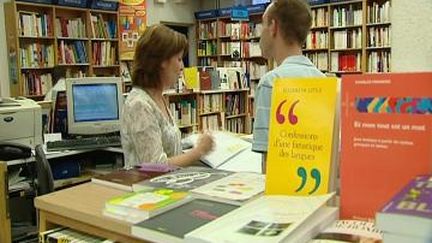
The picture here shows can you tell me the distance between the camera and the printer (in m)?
3.43

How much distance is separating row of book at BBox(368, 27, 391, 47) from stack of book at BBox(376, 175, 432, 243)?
22.4 feet

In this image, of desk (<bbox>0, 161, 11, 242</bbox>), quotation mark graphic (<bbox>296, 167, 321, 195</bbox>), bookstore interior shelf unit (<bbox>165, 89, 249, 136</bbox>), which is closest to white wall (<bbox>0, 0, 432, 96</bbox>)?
quotation mark graphic (<bbox>296, 167, 321, 195</bbox>)

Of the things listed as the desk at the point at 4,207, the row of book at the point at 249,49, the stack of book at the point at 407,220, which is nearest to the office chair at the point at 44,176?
the desk at the point at 4,207

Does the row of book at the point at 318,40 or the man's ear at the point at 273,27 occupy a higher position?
the row of book at the point at 318,40

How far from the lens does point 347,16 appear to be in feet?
23.8

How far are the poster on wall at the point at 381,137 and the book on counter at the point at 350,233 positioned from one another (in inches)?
1.8

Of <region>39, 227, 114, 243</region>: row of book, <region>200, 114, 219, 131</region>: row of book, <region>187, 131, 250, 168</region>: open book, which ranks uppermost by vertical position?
<region>187, 131, 250, 168</region>: open book

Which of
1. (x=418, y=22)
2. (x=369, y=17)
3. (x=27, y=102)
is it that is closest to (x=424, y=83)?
(x=418, y=22)

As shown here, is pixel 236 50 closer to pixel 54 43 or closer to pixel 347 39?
pixel 347 39

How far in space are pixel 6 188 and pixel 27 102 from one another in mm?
942

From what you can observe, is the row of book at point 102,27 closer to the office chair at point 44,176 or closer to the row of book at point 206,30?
the row of book at point 206,30

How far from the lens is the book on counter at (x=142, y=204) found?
0.88 metres

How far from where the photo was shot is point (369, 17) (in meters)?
7.06

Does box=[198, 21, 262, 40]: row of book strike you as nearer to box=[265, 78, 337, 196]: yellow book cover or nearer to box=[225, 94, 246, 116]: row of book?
box=[225, 94, 246, 116]: row of book
